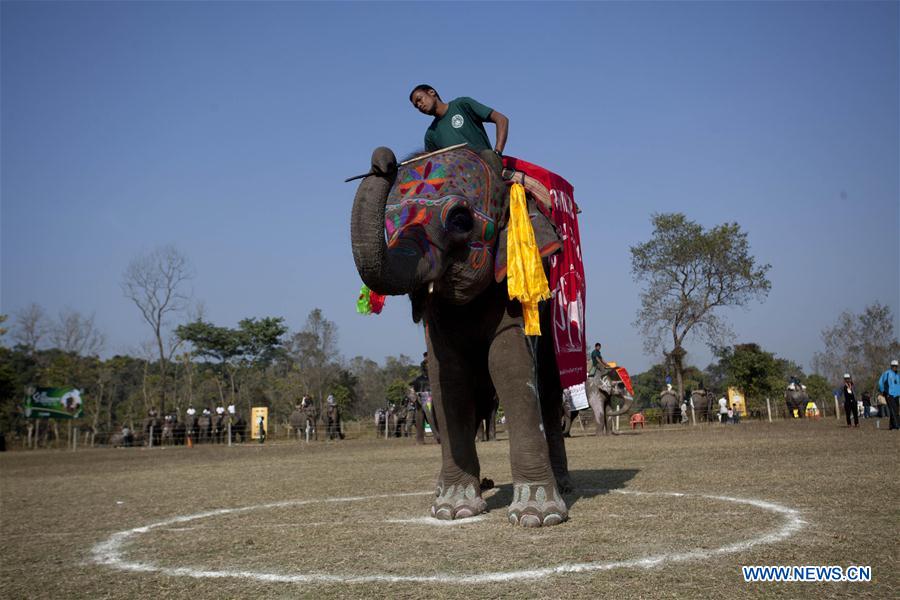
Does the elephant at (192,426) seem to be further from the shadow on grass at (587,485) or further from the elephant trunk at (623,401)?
the shadow on grass at (587,485)

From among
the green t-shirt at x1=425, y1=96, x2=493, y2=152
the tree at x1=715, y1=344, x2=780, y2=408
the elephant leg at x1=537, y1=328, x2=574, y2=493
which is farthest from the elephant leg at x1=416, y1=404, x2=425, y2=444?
the tree at x1=715, y1=344, x2=780, y2=408

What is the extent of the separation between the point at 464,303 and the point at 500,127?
1.89 metres

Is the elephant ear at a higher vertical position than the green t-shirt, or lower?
lower

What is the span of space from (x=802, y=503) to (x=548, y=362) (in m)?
2.79

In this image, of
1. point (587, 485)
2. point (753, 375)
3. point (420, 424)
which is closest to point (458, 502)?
point (587, 485)

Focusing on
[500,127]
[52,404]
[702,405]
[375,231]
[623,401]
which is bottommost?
[702,405]

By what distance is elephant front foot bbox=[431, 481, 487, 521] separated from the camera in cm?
621

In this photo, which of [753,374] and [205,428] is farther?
[753,374]

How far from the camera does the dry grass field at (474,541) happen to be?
373cm

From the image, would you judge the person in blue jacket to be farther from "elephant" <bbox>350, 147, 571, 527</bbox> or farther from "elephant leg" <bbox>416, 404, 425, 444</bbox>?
"elephant" <bbox>350, 147, 571, 527</bbox>

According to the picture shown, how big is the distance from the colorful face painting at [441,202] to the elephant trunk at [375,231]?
39 centimetres

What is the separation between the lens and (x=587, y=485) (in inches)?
327

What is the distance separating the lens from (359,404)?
78375 mm

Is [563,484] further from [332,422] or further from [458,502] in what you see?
[332,422]
